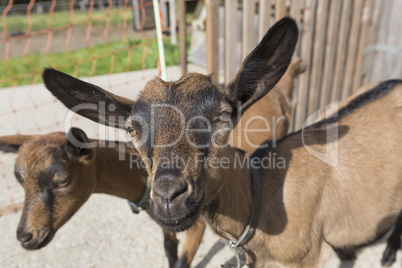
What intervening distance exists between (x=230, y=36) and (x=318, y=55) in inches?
67.0

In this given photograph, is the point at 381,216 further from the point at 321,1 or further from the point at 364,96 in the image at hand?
the point at 321,1

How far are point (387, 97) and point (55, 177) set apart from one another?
286cm

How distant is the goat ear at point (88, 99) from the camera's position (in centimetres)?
191

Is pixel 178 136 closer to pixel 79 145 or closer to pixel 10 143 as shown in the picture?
pixel 79 145

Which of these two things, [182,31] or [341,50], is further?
[341,50]

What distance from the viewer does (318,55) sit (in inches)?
205

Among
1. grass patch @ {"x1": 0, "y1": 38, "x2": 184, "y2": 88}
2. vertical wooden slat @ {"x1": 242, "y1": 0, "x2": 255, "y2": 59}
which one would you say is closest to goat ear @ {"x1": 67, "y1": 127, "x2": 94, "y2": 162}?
vertical wooden slat @ {"x1": 242, "y1": 0, "x2": 255, "y2": 59}

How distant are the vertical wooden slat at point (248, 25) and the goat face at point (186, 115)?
103 inches

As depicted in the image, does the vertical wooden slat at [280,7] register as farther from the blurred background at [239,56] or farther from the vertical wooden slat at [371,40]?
the vertical wooden slat at [371,40]

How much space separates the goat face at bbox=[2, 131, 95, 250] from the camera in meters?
2.57

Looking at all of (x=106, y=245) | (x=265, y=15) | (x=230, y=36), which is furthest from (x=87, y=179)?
(x=265, y=15)

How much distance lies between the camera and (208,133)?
1.83 metres

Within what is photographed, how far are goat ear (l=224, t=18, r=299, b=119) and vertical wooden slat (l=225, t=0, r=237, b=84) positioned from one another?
244cm

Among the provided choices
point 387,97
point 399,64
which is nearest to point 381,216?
point 387,97
